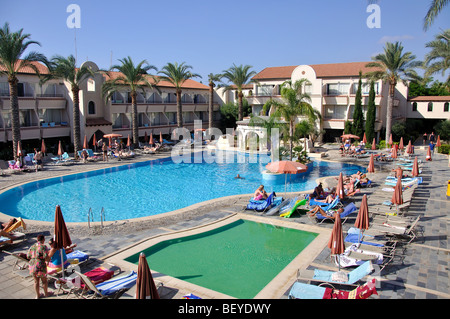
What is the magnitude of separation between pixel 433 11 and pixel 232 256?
38.7 ft

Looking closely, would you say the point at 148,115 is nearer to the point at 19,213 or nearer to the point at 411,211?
the point at 19,213

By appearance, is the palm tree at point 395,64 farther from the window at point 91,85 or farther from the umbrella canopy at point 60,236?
the umbrella canopy at point 60,236

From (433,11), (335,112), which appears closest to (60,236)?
(433,11)

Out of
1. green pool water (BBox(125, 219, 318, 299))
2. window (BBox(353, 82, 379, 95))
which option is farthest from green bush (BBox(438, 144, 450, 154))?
green pool water (BBox(125, 219, 318, 299))

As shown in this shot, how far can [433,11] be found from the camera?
43.7ft

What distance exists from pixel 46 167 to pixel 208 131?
1000 inches

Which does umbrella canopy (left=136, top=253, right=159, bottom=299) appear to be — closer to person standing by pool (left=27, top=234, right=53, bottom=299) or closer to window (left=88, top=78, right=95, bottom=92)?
person standing by pool (left=27, top=234, right=53, bottom=299)

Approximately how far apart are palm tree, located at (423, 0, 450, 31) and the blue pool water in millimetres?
11367

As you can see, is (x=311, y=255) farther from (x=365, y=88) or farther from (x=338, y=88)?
(x=338, y=88)

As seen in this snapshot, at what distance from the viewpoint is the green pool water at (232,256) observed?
389 inches

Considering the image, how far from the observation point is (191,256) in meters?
11.6

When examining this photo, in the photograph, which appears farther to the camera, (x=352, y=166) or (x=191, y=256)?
(x=352, y=166)

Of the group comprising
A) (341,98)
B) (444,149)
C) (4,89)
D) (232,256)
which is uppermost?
(4,89)
